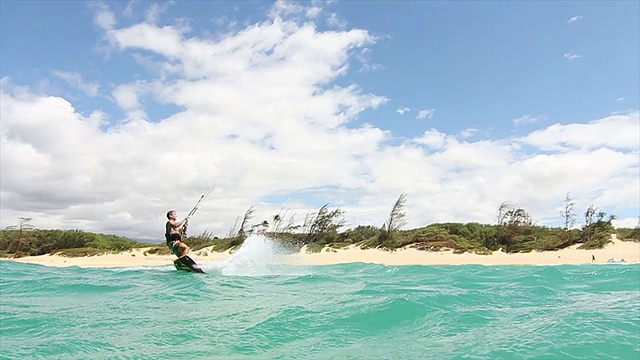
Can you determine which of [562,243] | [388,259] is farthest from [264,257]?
[562,243]

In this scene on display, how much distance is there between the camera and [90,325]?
7.22 meters

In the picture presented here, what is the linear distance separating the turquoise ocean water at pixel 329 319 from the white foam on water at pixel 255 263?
3508 millimetres

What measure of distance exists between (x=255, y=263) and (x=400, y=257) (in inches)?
288

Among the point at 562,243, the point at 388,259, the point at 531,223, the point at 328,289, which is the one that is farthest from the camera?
the point at 531,223

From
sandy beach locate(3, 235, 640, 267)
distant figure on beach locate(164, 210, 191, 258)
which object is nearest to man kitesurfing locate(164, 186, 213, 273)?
distant figure on beach locate(164, 210, 191, 258)

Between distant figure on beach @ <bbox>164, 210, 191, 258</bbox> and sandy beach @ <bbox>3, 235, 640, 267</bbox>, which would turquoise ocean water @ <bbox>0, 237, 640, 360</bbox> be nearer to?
distant figure on beach @ <bbox>164, 210, 191, 258</bbox>

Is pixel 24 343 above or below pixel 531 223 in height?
below

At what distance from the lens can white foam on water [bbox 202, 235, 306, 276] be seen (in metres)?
15.3

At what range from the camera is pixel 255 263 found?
56.9 ft

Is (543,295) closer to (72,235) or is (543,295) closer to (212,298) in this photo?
(212,298)

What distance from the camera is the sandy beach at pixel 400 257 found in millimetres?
19000

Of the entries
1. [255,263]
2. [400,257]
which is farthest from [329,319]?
[400,257]

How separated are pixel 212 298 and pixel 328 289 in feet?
8.03

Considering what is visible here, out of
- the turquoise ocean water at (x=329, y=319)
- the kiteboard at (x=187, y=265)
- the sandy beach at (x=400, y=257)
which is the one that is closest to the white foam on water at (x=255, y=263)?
the kiteboard at (x=187, y=265)
